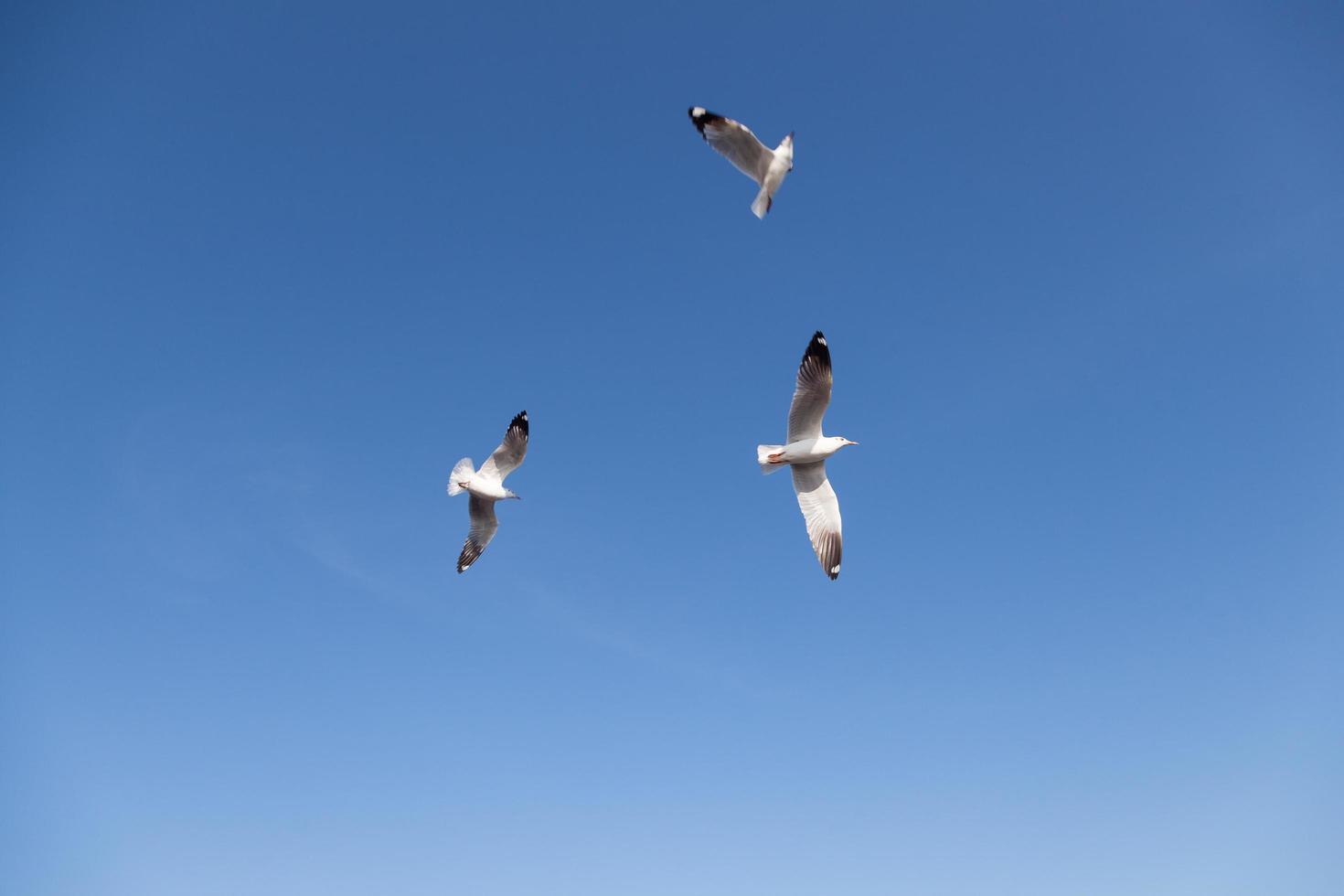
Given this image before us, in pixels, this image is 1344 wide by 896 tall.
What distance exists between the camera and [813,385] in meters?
14.1

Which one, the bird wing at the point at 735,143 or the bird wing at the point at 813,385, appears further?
the bird wing at the point at 813,385

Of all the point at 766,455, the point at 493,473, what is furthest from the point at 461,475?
the point at 766,455

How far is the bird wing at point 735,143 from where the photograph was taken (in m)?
13.2

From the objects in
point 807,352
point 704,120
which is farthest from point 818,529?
point 704,120

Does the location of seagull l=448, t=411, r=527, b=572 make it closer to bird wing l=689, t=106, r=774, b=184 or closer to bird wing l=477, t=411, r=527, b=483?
bird wing l=477, t=411, r=527, b=483

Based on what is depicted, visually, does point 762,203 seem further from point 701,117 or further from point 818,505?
point 818,505

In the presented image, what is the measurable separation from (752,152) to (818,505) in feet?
17.9

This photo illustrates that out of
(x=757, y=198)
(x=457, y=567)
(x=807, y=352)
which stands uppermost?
(x=757, y=198)

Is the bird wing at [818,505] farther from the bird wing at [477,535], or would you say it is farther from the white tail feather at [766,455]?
the bird wing at [477,535]

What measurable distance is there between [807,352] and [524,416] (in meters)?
6.49

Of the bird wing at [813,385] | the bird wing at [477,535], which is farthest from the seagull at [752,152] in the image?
the bird wing at [477,535]

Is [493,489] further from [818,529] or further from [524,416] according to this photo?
[818,529]

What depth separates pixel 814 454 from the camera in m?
14.5

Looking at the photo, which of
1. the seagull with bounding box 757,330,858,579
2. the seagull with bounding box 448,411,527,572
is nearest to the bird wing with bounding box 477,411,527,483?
the seagull with bounding box 448,411,527,572
